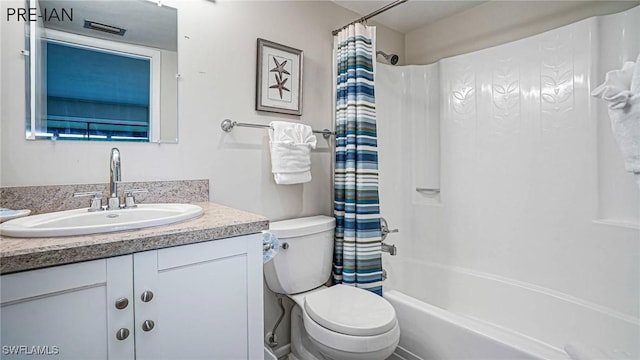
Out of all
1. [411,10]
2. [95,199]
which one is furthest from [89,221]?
[411,10]

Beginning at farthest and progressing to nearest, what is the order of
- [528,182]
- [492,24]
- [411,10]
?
[411,10], [492,24], [528,182]

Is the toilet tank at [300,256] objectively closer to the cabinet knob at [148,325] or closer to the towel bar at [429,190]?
the cabinet knob at [148,325]

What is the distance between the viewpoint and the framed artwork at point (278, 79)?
171 centimetres

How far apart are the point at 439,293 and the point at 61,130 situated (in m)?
2.31

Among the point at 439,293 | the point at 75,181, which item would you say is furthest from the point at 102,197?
the point at 439,293

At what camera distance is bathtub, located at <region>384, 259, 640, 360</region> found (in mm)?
1318

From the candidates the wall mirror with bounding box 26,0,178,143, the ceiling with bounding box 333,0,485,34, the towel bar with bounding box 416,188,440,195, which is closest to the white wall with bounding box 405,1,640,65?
the ceiling with bounding box 333,0,485,34

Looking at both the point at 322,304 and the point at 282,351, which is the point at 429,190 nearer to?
the point at 322,304

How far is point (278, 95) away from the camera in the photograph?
1776mm

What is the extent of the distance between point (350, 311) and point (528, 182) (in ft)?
4.47

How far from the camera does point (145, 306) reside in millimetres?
846

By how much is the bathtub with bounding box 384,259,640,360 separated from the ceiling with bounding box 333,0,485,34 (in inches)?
71.4

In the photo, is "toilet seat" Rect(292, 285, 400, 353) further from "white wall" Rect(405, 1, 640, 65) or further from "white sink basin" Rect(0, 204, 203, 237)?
"white wall" Rect(405, 1, 640, 65)

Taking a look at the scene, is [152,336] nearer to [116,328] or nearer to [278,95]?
[116,328]
